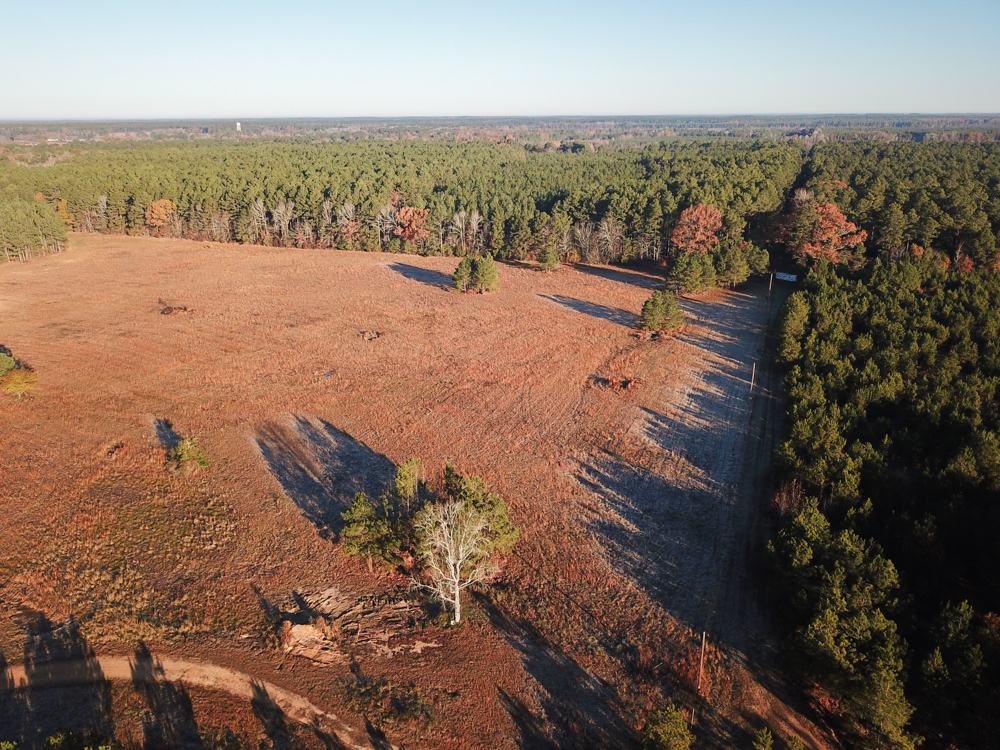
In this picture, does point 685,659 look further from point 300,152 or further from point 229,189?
point 300,152

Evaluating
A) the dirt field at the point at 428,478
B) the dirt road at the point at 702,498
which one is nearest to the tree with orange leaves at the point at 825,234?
the dirt field at the point at 428,478

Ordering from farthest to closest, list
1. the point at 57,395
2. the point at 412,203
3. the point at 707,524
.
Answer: the point at 412,203
the point at 57,395
the point at 707,524

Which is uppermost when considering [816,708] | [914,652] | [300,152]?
[300,152]

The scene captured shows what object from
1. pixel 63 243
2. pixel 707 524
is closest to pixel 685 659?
pixel 707 524

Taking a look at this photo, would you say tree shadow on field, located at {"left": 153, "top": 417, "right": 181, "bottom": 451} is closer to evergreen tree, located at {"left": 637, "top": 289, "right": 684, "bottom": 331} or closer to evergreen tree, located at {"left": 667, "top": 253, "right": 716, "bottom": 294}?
evergreen tree, located at {"left": 637, "top": 289, "right": 684, "bottom": 331}

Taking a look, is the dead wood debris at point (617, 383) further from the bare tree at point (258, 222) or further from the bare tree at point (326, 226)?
the bare tree at point (258, 222)
